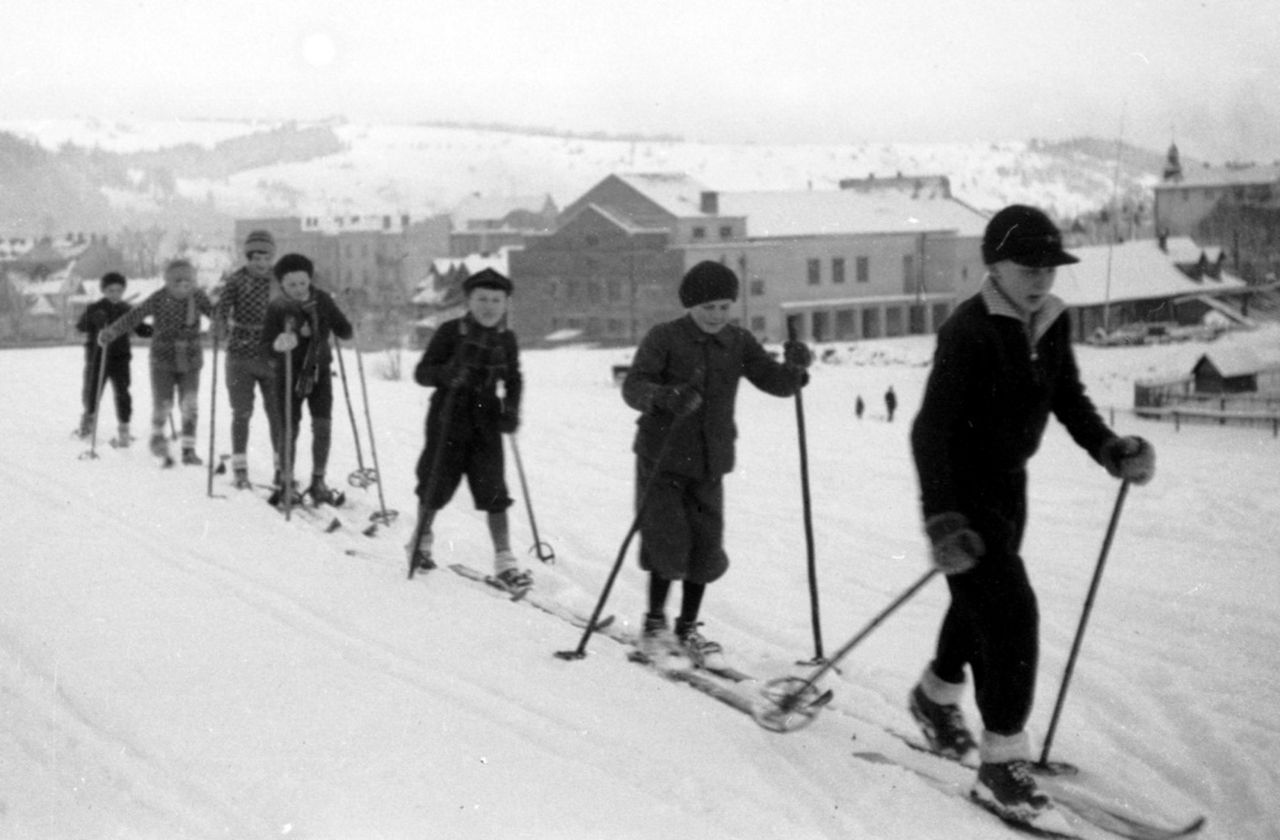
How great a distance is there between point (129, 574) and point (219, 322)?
134 inches

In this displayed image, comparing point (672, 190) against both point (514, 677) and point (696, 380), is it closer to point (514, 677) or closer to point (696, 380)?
point (696, 380)

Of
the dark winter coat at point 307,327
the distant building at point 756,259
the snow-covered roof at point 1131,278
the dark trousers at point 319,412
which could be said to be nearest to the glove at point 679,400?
the dark winter coat at point 307,327

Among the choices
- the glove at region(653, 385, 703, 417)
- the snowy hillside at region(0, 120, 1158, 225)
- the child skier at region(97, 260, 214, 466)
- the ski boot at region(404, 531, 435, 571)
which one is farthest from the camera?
the snowy hillside at region(0, 120, 1158, 225)

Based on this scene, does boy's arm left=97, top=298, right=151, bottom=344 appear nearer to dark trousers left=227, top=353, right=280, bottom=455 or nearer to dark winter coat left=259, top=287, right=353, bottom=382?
dark trousers left=227, top=353, right=280, bottom=455

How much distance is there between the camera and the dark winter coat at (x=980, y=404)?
143 inches

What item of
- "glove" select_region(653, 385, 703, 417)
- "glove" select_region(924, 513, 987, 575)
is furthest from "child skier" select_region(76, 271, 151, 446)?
"glove" select_region(924, 513, 987, 575)

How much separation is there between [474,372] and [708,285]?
178 centimetres

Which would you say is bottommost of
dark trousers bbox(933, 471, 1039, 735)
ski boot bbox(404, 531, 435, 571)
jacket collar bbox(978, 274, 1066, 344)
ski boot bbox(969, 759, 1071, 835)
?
ski boot bbox(969, 759, 1071, 835)

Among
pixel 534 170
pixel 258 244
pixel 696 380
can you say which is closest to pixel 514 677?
pixel 696 380

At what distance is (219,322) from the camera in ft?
29.6

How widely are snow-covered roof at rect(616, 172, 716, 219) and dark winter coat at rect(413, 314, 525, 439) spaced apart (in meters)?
43.8

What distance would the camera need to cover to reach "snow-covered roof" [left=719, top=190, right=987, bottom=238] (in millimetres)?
51344

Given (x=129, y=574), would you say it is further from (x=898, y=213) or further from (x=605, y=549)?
(x=898, y=213)

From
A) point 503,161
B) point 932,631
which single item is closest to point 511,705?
point 932,631
